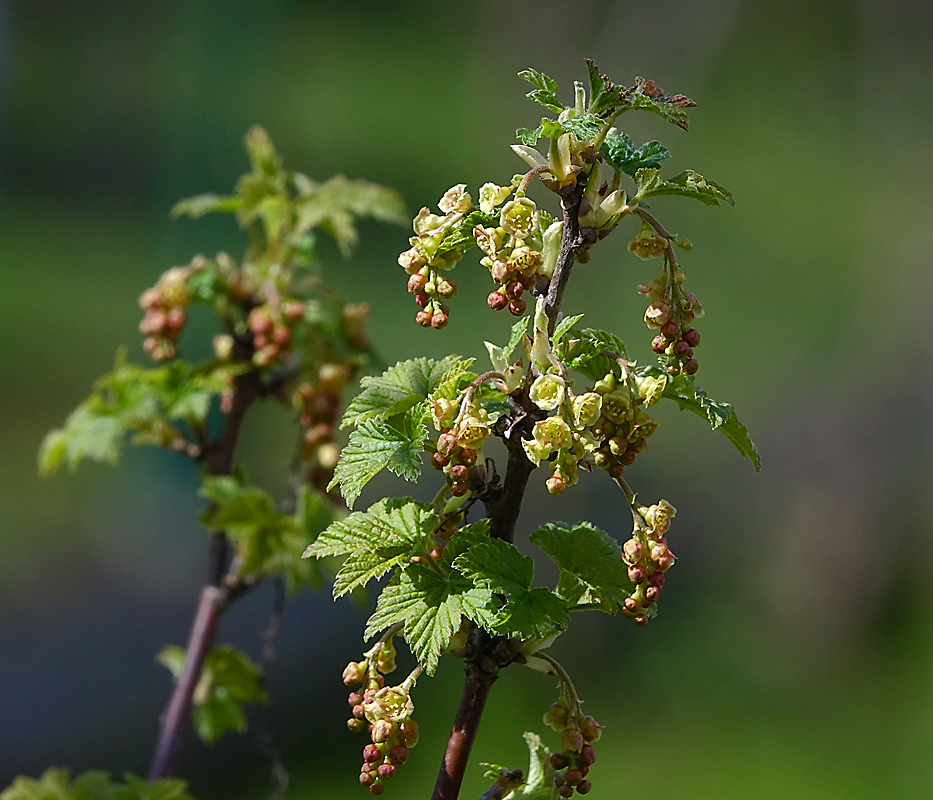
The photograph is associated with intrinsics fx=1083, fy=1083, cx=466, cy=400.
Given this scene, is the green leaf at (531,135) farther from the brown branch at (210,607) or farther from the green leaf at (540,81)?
the brown branch at (210,607)

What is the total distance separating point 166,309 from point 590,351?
0.64m

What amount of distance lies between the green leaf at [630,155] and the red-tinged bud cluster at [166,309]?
0.63 m

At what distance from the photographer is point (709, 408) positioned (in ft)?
1.85

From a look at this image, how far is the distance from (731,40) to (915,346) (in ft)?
14.1

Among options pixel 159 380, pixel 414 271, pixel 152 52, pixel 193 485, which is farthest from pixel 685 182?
pixel 152 52

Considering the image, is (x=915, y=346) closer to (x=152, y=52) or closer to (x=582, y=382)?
(x=582, y=382)

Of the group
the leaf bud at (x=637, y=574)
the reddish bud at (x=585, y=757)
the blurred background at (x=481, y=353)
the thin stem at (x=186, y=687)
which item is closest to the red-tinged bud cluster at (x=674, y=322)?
the leaf bud at (x=637, y=574)

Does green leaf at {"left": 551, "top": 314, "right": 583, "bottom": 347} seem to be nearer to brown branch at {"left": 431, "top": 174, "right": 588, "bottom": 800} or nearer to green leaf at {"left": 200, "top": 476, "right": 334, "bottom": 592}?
brown branch at {"left": 431, "top": 174, "right": 588, "bottom": 800}

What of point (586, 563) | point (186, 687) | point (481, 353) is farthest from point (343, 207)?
point (481, 353)

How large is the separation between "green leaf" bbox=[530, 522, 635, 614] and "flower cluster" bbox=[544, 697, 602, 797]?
0.06 metres

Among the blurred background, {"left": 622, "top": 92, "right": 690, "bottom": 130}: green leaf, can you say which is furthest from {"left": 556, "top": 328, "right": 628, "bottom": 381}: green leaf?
the blurred background

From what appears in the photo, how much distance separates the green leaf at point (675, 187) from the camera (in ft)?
1.85

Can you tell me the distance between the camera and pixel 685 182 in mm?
568

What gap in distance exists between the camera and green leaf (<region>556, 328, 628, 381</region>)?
0.57m
